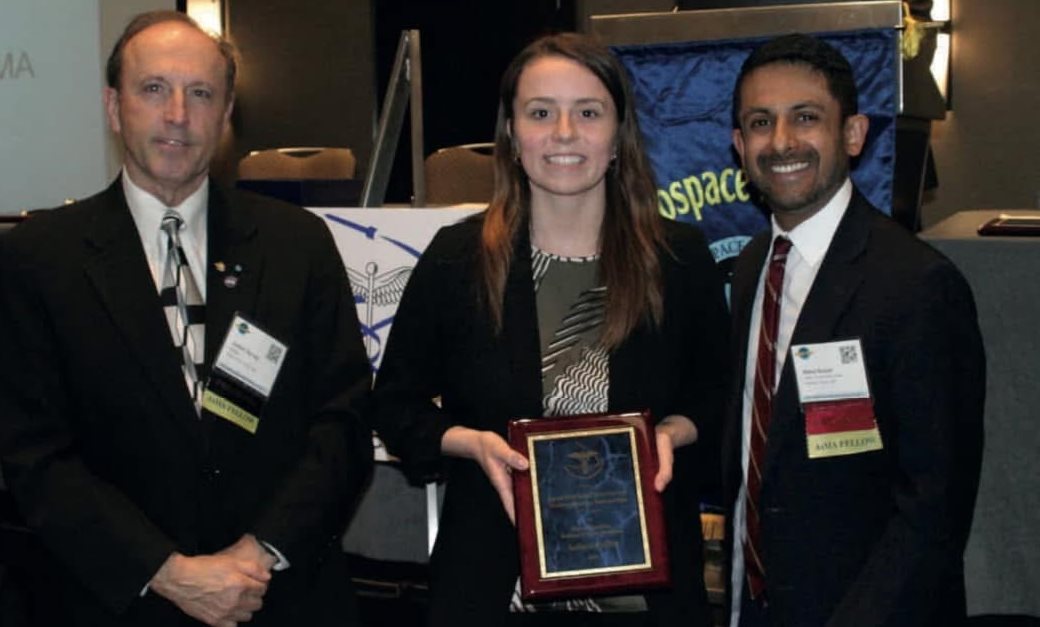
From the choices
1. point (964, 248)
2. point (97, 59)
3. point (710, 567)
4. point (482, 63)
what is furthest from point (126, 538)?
point (482, 63)

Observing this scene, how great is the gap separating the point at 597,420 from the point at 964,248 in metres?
1.14

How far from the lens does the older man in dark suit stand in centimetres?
223

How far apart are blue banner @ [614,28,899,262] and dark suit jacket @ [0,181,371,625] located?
82cm

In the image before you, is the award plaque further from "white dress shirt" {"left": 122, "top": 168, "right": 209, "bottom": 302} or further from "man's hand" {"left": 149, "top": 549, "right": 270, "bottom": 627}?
"white dress shirt" {"left": 122, "top": 168, "right": 209, "bottom": 302}

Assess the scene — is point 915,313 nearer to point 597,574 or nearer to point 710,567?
point 597,574

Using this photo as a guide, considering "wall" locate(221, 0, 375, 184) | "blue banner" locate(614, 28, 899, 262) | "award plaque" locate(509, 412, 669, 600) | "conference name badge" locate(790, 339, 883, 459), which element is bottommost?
"award plaque" locate(509, 412, 669, 600)

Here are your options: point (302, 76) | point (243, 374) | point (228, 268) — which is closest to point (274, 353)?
point (243, 374)

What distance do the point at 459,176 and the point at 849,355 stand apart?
3.49 meters

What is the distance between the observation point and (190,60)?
232cm

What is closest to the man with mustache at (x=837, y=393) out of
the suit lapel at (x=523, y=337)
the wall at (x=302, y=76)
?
the suit lapel at (x=523, y=337)

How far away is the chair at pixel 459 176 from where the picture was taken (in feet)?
17.5

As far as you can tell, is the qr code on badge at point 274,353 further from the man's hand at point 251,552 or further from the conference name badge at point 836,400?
the conference name badge at point 836,400

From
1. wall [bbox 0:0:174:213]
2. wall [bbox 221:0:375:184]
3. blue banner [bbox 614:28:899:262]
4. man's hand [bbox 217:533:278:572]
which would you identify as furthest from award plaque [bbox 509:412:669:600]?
wall [bbox 221:0:375:184]

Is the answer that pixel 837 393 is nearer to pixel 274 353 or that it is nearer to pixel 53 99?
pixel 274 353
